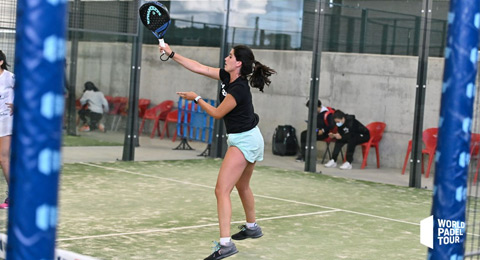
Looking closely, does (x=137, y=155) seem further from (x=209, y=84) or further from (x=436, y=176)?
(x=436, y=176)

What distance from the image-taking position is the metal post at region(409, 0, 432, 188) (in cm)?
1228

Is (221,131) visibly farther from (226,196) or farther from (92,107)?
(226,196)

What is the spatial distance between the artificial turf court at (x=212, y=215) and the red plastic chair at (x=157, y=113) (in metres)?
4.05

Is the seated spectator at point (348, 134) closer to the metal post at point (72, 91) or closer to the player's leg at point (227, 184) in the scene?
the metal post at point (72, 91)

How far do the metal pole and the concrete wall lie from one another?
11.3 m

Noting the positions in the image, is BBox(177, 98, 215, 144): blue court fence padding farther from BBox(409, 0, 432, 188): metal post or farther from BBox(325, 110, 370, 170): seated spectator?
BBox(409, 0, 432, 188): metal post

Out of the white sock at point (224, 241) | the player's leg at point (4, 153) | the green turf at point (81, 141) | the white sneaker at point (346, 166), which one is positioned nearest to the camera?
the white sock at point (224, 241)

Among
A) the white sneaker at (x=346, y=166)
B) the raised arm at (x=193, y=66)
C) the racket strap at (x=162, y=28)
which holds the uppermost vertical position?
the racket strap at (x=162, y=28)

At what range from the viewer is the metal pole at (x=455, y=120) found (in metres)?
2.32

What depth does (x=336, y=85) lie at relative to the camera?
15.2 meters

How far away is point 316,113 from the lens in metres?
13.6

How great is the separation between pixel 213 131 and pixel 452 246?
505 inches

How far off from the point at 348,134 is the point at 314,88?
122 centimetres

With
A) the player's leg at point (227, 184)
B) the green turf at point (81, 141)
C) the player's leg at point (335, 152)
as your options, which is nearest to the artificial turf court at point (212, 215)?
the player's leg at point (227, 184)
